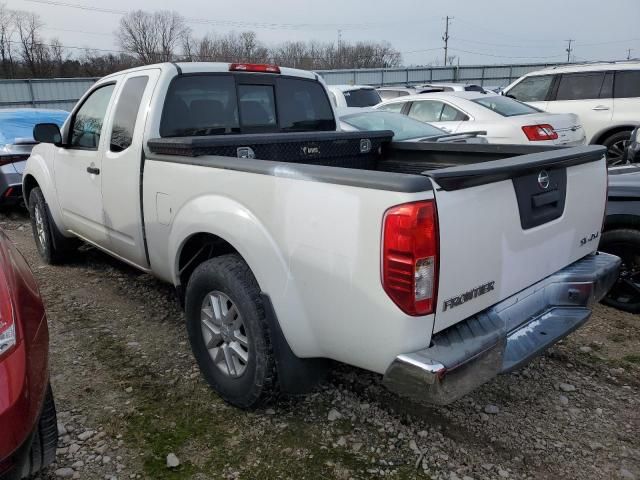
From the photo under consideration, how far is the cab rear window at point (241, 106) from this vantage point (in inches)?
146

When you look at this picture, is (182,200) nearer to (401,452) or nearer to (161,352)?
(161,352)

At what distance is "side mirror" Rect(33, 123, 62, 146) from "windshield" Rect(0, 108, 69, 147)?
3654 millimetres

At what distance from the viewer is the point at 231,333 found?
9.40ft

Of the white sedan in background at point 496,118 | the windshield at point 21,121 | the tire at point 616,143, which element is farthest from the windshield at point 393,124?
the windshield at point 21,121

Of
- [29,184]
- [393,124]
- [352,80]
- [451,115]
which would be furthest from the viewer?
[352,80]

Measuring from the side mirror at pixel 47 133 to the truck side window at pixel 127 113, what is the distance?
3.00 feet

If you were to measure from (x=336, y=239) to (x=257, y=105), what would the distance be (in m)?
2.34

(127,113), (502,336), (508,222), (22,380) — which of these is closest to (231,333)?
(22,380)

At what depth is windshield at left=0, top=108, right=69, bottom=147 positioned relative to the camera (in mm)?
7730

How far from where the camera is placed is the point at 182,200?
10.0 feet

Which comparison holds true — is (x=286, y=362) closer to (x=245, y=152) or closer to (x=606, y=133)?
(x=245, y=152)

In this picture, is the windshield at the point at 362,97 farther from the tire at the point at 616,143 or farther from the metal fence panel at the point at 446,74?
the metal fence panel at the point at 446,74

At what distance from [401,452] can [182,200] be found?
1.81m

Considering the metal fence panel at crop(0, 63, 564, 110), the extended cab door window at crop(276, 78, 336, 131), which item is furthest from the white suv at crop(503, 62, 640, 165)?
the metal fence panel at crop(0, 63, 564, 110)
